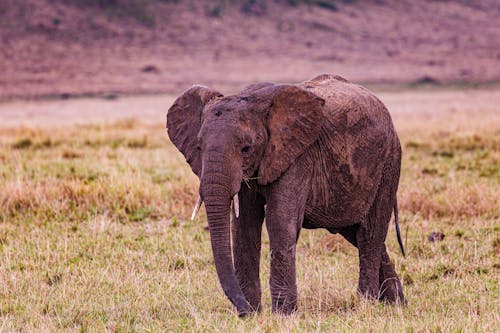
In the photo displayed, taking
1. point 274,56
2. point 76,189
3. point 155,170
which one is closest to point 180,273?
point 76,189

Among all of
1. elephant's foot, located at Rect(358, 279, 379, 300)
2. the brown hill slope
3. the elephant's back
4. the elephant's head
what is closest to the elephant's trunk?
the elephant's head

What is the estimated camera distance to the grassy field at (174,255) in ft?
20.2

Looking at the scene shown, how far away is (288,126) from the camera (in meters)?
6.04

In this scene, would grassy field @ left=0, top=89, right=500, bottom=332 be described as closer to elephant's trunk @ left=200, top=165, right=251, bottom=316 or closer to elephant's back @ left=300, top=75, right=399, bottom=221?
elephant's trunk @ left=200, top=165, right=251, bottom=316

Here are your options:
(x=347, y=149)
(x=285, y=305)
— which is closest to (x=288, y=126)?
(x=347, y=149)

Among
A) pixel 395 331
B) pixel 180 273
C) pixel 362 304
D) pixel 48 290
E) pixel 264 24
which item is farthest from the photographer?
pixel 264 24

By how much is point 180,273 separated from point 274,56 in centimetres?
4603

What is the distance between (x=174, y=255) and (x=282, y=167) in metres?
2.70

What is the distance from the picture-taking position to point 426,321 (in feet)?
19.0

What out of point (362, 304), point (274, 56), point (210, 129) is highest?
point (210, 129)

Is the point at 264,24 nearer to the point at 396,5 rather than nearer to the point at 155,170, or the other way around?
the point at 396,5

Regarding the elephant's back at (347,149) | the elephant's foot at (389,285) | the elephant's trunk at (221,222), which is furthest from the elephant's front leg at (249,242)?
the elephant's foot at (389,285)

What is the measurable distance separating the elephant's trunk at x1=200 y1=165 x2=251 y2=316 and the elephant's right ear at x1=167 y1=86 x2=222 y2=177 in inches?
21.7

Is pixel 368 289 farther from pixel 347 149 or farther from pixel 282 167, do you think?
pixel 282 167
